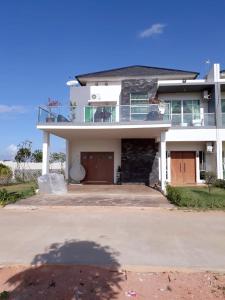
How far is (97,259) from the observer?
5777 millimetres

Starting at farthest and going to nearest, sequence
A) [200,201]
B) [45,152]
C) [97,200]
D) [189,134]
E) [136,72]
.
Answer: [136,72]
[189,134]
[45,152]
[97,200]
[200,201]

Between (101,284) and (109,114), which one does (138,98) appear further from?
(101,284)

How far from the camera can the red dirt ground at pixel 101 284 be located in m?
4.30

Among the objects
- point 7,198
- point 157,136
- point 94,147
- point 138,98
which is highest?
point 138,98

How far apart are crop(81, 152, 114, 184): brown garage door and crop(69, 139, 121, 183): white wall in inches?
11.2

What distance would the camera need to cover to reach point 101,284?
463 cm

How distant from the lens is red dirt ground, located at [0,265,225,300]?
4.30m

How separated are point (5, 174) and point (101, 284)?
804 inches

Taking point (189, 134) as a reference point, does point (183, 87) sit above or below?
above

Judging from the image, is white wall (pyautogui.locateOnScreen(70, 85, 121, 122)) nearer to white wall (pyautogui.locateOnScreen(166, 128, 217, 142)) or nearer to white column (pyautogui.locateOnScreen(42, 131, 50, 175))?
white wall (pyautogui.locateOnScreen(166, 128, 217, 142))

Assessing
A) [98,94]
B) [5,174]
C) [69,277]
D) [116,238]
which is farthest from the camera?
[5,174]

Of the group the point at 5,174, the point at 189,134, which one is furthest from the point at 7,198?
the point at 189,134

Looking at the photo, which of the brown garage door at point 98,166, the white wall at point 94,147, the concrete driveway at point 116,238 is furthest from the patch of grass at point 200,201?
the brown garage door at point 98,166

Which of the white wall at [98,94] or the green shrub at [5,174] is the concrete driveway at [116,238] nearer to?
the white wall at [98,94]
